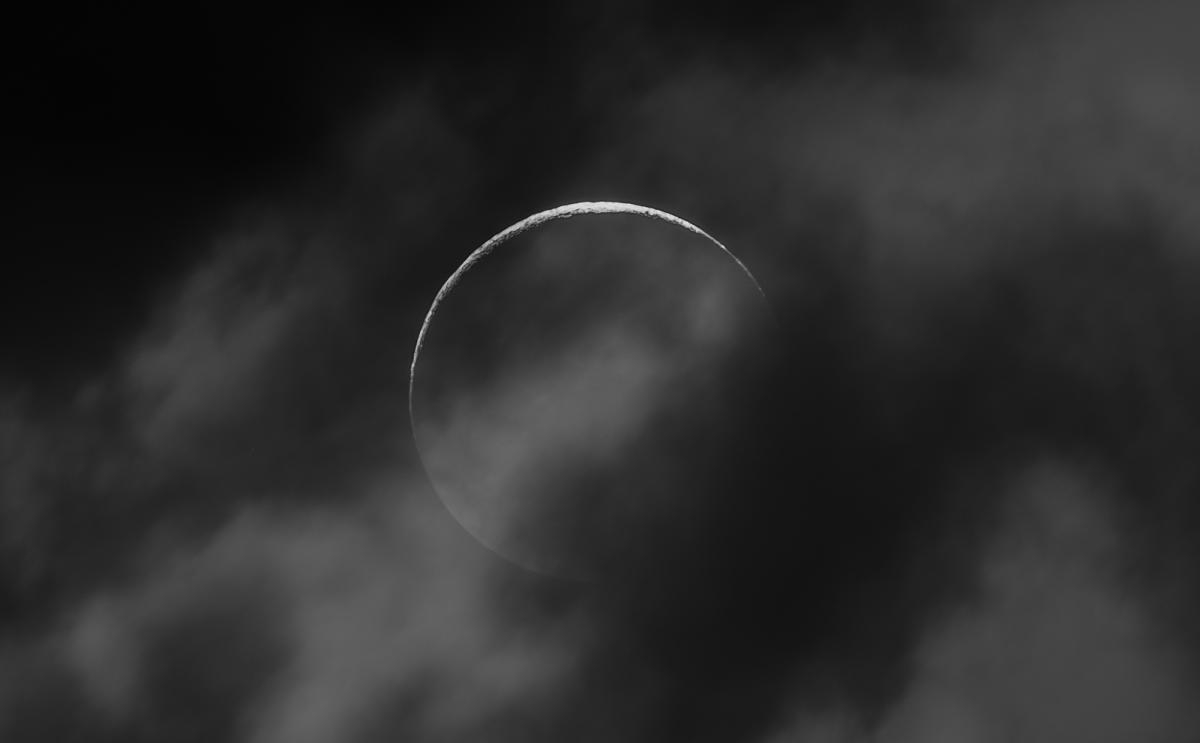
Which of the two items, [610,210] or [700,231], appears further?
[700,231]

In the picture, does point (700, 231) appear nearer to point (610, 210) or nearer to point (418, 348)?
point (610, 210)

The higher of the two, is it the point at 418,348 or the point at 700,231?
the point at 700,231

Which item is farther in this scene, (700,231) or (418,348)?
(700,231)

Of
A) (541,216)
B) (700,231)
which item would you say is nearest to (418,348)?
(541,216)

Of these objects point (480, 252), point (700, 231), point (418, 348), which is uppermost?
point (700, 231)

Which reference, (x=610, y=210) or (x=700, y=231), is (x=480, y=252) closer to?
(x=610, y=210)

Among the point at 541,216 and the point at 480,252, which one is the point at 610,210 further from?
the point at 480,252

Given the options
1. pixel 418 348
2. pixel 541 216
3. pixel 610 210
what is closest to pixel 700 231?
pixel 610 210
